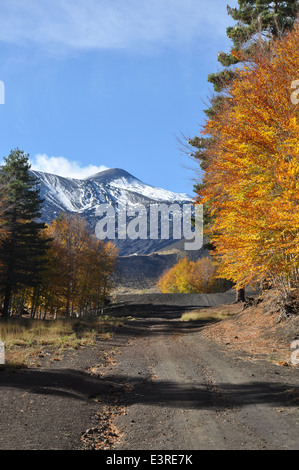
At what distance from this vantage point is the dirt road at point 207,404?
4891 millimetres

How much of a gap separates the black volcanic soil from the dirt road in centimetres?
2

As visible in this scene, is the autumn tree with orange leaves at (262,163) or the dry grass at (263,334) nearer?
the autumn tree with orange leaves at (262,163)

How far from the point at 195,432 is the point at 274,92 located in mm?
10934

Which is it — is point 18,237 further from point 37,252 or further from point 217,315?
point 217,315

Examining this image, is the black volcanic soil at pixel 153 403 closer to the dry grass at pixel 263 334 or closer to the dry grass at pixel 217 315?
the dry grass at pixel 263 334

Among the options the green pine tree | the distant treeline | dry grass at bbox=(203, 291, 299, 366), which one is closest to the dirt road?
dry grass at bbox=(203, 291, 299, 366)

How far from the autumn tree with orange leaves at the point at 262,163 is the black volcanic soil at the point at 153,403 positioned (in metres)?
3.52

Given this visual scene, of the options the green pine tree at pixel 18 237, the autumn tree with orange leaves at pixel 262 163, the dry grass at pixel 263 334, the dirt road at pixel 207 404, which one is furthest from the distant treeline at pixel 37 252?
the dirt road at pixel 207 404

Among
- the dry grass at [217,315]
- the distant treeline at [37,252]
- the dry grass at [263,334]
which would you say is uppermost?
the distant treeline at [37,252]

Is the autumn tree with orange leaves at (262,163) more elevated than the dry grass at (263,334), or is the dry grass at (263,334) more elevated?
the autumn tree with orange leaves at (262,163)

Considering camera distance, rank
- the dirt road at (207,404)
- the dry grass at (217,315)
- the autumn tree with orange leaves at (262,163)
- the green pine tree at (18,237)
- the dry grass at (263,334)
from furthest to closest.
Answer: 1. the green pine tree at (18,237)
2. the dry grass at (217,315)
3. the dry grass at (263,334)
4. the autumn tree with orange leaves at (262,163)
5. the dirt road at (207,404)

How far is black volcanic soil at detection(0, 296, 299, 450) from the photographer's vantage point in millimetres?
4934

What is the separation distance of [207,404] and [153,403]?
1.09 metres
